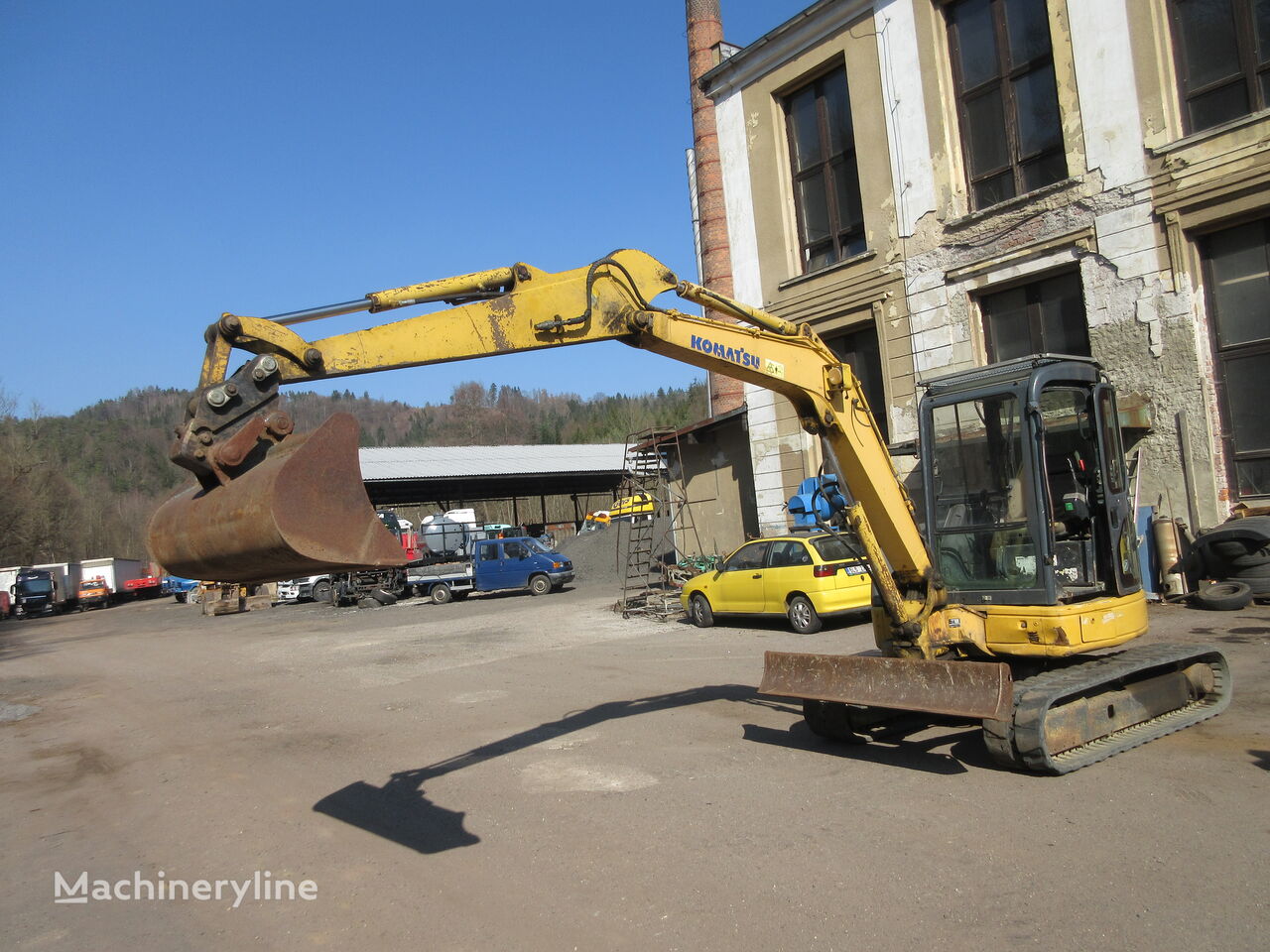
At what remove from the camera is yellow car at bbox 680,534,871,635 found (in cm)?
1461

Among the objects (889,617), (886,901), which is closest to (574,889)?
(886,901)

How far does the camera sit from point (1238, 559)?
1240 cm

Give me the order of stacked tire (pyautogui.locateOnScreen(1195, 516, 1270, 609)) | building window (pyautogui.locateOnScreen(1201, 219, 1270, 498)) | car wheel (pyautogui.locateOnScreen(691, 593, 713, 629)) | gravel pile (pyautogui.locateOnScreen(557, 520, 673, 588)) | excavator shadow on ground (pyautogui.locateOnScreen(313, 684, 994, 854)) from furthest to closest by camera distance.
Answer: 1. gravel pile (pyautogui.locateOnScreen(557, 520, 673, 588))
2. car wheel (pyautogui.locateOnScreen(691, 593, 713, 629))
3. building window (pyautogui.locateOnScreen(1201, 219, 1270, 498))
4. stacked tire (pyautogui.locateOnScreen(1195, 516, 1270, 609))
5. excavator shadow on ground (pyautogui.locateOnScreen(313, 684, 994, 854))

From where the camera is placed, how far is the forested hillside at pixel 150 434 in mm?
74812

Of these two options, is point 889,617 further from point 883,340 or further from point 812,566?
point 883,340

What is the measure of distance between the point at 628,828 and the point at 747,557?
35.3ft

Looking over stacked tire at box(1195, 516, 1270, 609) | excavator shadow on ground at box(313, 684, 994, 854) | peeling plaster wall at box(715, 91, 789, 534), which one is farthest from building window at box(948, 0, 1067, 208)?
excavator shadow on ground at box(313, 684, 994, 854)

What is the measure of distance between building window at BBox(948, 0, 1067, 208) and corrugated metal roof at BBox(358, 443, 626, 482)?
30.2 m

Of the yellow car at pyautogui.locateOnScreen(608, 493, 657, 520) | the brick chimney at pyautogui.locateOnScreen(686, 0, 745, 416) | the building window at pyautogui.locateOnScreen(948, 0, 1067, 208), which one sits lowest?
the yellow car at pyautogui.locateOnScreen(608, 493, 657, 520)

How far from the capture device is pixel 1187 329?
13.5m

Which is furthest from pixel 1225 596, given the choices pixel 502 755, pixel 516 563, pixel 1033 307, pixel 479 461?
pixel 479 461

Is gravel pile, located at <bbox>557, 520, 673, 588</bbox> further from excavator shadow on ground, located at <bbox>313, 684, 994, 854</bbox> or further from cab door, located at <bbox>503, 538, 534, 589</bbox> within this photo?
excavator shadow on ground, located at <bbox>313, 684, 994, 854</bbox>

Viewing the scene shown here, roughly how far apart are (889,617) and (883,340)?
10.9 m

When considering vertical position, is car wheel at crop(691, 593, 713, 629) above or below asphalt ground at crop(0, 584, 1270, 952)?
above
